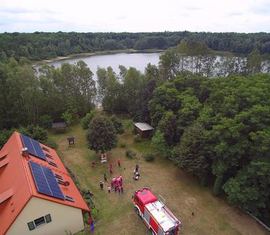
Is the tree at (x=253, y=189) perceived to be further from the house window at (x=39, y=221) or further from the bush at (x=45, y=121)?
the bush at (x=45, y=121)

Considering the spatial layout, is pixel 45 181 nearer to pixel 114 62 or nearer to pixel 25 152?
pixel 25 152

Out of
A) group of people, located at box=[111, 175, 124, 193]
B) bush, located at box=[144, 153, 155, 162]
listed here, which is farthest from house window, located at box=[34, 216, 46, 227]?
bush, located at box=[144, 153, 155, 162]

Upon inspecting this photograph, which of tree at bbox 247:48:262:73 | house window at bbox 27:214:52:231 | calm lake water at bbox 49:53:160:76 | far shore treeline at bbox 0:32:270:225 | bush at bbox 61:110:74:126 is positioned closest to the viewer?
house window at bbox 27:214:52:231

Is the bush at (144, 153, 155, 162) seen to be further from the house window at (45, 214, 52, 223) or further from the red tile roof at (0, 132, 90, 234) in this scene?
the house window at (45, 214, 52, 223)

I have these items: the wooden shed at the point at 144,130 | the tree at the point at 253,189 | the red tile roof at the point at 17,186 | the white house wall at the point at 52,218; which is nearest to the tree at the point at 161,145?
the wooden shed at the point at 144,130

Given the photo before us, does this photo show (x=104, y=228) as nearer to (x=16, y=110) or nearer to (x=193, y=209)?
(x=193, y=209)

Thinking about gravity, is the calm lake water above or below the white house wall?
above
